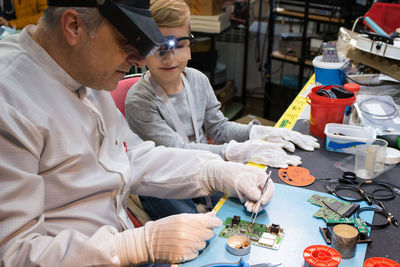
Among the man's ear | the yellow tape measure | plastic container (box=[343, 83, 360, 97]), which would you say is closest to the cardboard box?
the yellow tape measure

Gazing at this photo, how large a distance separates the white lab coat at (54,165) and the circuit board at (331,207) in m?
0.54

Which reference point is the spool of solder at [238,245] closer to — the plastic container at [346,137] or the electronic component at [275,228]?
the electronic component at [275,228]

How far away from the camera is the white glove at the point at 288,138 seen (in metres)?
1.53

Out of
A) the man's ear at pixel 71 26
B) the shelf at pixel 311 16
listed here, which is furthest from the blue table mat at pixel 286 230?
the shelf at pixel 311 16

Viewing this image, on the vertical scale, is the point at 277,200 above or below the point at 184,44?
below

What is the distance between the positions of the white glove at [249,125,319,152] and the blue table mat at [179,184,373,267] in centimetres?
32

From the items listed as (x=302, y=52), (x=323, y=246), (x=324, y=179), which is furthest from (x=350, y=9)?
(x=323, y=246)

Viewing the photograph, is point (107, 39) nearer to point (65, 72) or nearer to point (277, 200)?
point (65, 72)

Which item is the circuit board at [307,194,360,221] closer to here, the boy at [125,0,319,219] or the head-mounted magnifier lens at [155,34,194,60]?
the boy at [125,0,319,219]

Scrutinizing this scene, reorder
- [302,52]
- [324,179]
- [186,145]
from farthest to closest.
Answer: [302,52] → [186,145] → [324,179]

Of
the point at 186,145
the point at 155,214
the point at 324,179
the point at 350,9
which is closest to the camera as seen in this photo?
the point at 324,179

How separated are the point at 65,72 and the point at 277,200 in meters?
0.74

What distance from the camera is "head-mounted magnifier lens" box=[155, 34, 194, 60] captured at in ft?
5.14

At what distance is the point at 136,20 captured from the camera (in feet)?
3.01
